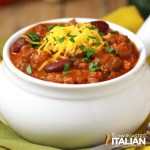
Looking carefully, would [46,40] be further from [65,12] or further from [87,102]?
[65,12]

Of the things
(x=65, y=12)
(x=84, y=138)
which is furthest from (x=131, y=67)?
(x=65, y=12)

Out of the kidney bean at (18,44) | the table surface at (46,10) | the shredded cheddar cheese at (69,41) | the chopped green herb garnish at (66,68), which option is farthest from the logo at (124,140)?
the table surface at (46,10)

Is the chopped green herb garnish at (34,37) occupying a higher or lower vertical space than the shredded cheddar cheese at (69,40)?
lower

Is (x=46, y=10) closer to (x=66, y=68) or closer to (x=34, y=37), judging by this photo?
(x=34, y=37)

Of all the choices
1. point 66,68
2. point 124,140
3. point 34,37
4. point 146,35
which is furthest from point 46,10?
point 124,140

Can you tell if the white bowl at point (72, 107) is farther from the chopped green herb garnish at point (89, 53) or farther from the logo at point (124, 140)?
the chopped green herb garnish at point (89, 53)

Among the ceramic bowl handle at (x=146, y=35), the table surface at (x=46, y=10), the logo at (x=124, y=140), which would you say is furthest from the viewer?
the table surface at (x=46, y=10)

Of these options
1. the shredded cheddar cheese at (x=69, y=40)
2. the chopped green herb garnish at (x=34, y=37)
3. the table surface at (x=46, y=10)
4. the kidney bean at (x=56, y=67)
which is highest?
the shredded cheddar cheese at (x=69, y=40)
